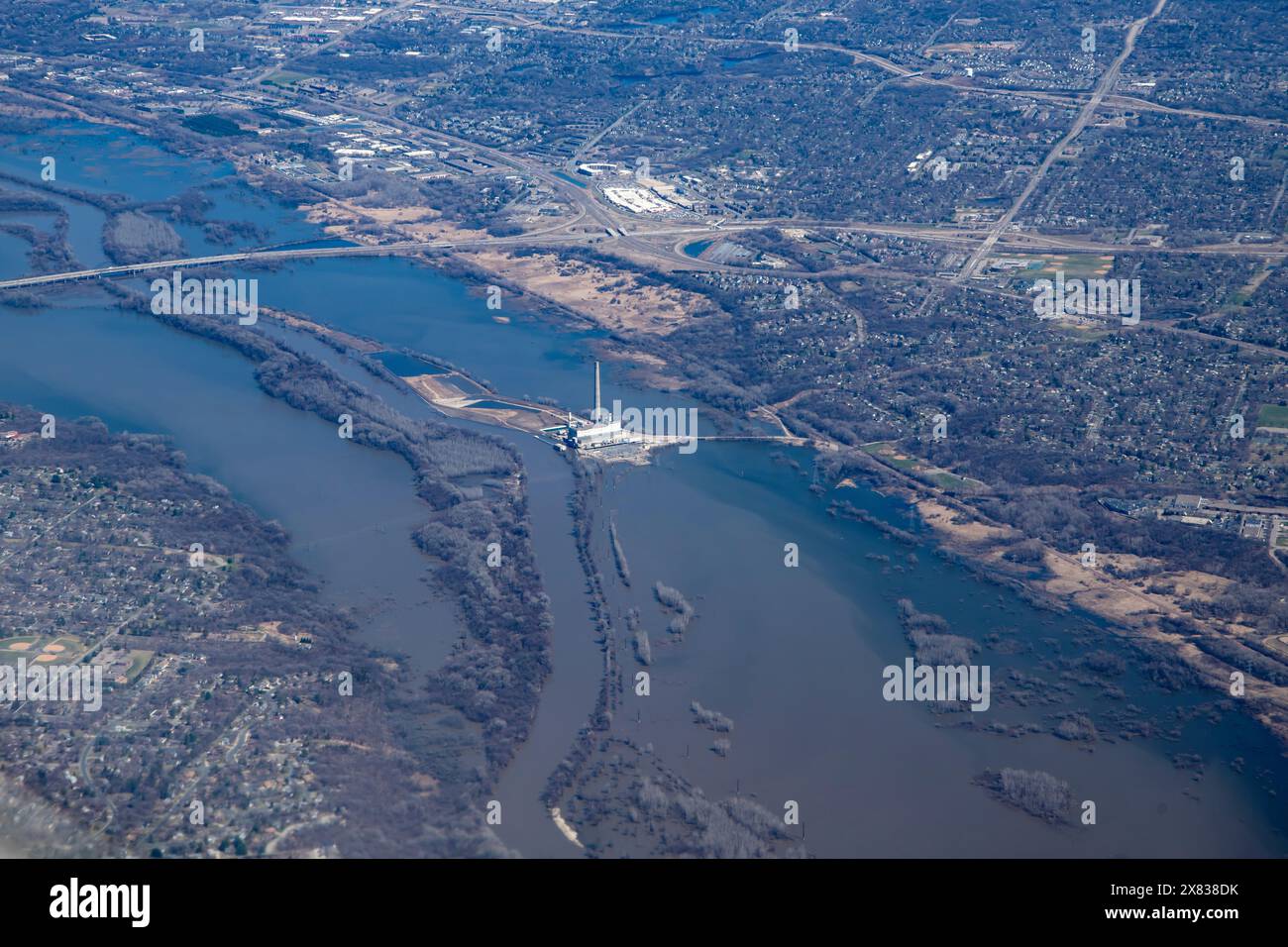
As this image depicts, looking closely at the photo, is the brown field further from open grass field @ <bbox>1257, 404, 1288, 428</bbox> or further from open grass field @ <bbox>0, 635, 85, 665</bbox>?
open grass field @ <bbox>0, 635, 85, 665</bbox>

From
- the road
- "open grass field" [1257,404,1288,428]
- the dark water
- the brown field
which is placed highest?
the road

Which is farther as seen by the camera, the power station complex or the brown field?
the brown field

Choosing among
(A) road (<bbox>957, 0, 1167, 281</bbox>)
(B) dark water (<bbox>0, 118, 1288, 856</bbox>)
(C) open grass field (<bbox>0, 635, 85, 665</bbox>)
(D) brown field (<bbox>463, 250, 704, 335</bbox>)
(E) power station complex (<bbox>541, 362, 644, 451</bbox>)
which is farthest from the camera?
(A) road (<bbox>957, 0, 1167, 281</bbox>)

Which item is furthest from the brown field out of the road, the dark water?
the road

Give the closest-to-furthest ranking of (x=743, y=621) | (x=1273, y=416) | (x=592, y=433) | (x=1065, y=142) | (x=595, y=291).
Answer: (x=743, y=621)
(x=592, y=433)
(x=1273, y=416)
(x=595, y=291)
(x=1065, y=142)

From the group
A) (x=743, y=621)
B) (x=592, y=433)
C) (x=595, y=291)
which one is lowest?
(x=743, y=621)

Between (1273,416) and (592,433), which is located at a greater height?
(1273,416)

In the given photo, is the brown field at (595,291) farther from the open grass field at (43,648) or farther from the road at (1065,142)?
the open grass field at (43,648)

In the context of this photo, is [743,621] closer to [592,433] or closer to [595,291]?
[592,433]

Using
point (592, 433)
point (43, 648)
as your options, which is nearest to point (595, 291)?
point (592, 433)
